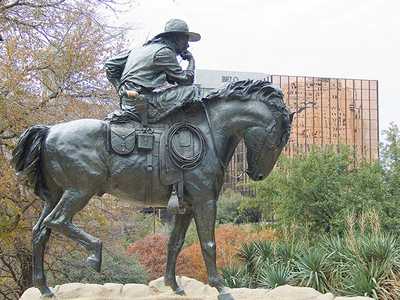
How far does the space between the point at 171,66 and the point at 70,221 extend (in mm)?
2023

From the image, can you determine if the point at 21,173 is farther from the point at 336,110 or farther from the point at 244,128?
the point at 336,110

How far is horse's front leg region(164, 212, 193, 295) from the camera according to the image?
732 cm

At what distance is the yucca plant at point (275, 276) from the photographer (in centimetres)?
1395

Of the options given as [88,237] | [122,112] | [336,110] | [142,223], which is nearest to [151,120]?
[122,112]

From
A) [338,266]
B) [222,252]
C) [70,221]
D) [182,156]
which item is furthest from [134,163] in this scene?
[222,252]

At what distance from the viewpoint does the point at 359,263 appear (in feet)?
42.5

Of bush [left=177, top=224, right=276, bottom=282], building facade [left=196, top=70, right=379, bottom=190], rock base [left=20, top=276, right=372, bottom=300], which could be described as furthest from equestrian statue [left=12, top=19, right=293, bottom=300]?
building facade [left=196, top=70, right=379, bottom=190]

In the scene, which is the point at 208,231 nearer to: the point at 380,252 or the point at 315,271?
the point at 380,252

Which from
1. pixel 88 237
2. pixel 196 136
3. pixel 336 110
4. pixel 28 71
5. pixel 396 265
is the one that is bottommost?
pixel 396 265

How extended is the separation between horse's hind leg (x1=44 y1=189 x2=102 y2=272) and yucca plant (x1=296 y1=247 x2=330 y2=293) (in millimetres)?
8264

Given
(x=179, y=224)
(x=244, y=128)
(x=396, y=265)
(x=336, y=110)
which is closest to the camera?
(x=244, y=128)

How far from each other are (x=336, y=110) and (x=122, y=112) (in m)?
60.8

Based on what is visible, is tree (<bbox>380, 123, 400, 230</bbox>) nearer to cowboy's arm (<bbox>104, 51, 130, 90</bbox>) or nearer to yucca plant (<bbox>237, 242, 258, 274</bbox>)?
yucca plant (<bbox>237, 242, 258, 274</bbox>)

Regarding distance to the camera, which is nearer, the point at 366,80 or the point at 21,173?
the point at 21,173
